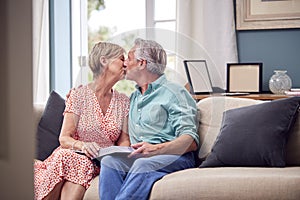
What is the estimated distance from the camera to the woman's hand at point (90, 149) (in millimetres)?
2226

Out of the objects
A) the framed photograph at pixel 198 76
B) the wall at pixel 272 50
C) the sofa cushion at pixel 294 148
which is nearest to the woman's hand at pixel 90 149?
the framed photograph at pixel 198 76

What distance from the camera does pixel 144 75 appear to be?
224cm

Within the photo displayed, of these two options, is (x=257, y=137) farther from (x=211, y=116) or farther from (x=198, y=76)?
(x=198, y=76)

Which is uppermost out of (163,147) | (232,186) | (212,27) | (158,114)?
(212,27)

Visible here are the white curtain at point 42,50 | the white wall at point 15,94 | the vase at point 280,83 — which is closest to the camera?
the white wall at point 15,94

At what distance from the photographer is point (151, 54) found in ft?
7.36

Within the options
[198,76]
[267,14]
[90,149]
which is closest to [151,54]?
[90,149]

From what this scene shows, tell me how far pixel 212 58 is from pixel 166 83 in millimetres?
1026

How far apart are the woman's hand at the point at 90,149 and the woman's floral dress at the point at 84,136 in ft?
0.06

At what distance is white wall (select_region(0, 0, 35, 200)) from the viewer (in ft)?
1.28

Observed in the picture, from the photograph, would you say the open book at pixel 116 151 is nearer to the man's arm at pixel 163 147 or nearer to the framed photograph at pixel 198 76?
the man's arm at pixel 163 147

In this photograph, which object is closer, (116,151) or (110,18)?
(116,151)

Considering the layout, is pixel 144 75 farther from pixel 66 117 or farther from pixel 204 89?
pixel 204 89

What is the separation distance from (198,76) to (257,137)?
85 centimetres
